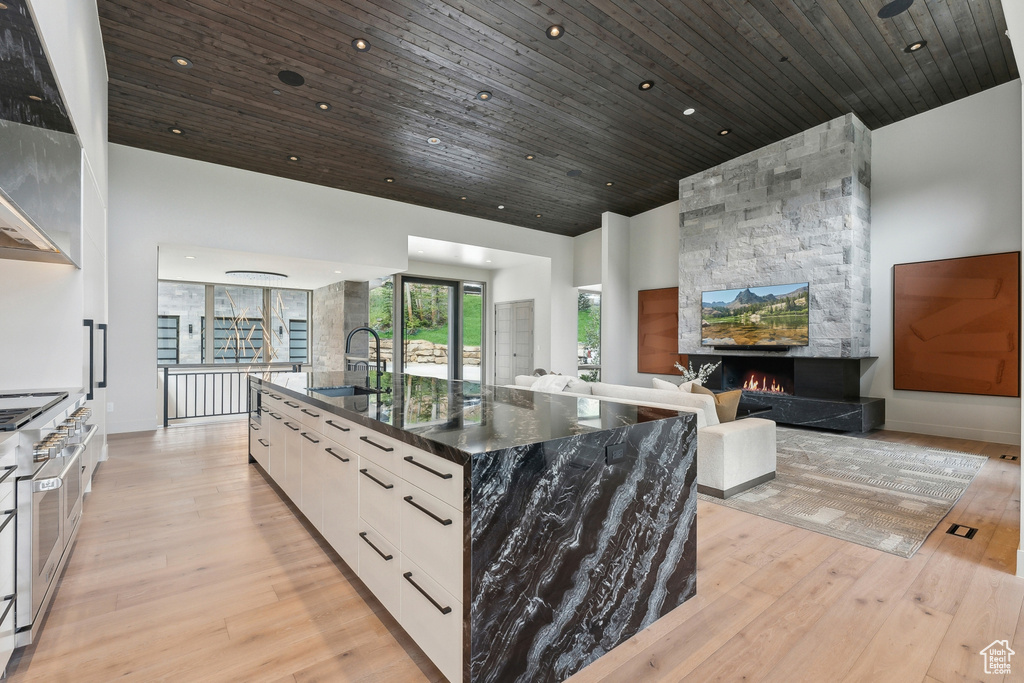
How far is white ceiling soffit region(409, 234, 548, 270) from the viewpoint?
326 inches

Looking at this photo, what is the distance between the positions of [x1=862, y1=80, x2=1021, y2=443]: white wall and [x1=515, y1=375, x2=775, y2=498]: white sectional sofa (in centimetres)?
344

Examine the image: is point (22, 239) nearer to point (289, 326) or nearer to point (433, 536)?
point (433, 536)

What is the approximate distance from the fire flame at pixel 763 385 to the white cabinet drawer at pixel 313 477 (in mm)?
6209

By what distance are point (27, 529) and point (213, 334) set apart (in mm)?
8042

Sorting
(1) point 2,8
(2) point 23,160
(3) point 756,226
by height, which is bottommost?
(2) point 23,160

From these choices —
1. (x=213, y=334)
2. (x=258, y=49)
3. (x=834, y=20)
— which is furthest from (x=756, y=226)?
(x=213, y=334)

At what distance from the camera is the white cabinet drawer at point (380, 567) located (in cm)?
169

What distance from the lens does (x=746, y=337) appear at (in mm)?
6723

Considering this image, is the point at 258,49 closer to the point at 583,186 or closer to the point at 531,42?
the point at 531,42

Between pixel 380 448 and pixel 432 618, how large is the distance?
60cm

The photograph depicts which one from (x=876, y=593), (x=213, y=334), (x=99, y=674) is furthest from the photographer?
(x=213, y=334)

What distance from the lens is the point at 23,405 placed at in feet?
6.66

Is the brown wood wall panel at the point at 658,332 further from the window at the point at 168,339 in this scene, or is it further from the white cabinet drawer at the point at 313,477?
the window at the point at 168,339

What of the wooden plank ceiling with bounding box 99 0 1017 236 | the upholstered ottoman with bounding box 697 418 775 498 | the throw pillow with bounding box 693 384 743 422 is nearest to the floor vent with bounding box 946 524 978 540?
the upholstered ottoman with bounding box 697 418 775 498
